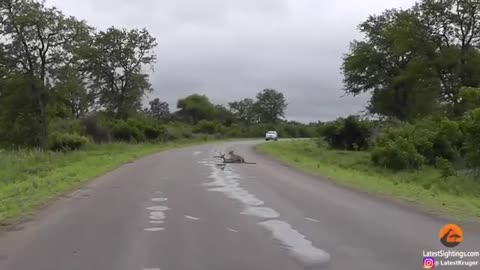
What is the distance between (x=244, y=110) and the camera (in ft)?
516

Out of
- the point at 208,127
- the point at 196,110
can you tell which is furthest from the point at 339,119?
the point at 196,110

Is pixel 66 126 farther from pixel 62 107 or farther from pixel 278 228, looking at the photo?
pixel 278 228

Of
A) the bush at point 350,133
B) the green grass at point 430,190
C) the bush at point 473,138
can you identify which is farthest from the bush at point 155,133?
the bush at point 473,138

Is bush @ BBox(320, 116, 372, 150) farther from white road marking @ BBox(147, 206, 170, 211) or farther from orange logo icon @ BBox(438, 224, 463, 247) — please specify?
orange logo icon @ BBox(438, 224, 463, 247)

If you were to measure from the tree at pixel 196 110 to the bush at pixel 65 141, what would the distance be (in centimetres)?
9099

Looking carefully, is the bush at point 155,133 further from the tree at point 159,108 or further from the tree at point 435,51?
the tree at point 159,108

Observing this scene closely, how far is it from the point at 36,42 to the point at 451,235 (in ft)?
152

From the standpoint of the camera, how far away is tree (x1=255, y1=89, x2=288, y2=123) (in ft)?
513

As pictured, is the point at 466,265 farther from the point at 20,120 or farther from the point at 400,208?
the point at 20,120

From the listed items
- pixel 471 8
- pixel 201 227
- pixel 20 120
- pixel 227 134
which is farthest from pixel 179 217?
pixel 227 134

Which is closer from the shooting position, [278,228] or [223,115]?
[278,228]

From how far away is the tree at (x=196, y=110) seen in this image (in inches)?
5861

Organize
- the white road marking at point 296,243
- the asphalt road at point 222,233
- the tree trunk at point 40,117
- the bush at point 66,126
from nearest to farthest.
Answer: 1. the asphalt road at point 222,233
2. the white road marking at point 296,243
3. the tree trunk at point 40,117
4. the bush at point 66,126

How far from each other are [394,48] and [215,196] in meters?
45.4
